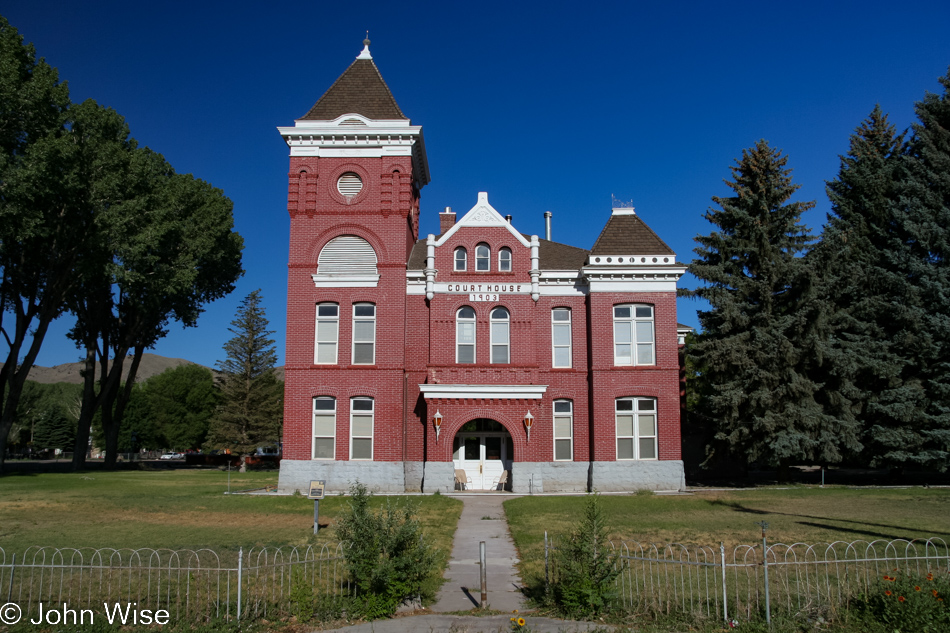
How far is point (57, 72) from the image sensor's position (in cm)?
2936

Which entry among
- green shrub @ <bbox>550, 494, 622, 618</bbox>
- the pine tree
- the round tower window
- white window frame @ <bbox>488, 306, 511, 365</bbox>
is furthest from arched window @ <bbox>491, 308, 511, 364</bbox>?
green shrub @ <bbox>550, 494, 622, 618</bbox>

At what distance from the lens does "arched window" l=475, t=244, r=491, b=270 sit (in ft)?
93.3

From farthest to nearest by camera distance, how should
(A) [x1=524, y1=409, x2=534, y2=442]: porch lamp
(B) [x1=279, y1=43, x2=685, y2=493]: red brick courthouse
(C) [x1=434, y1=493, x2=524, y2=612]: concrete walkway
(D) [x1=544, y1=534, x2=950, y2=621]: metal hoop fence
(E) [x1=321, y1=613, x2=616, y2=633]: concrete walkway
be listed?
(B) [x1=279, y1=43, x2=685, y2=493]: red brick courthouse, (A) [x1=524, y1=409, x2=534, y2=442]: porch lamp, (C) [x1=434, y1=493, x2=524, y2=612]: concrete walkway, (D) [x1=544, y1=534, x2=950, y2=621]: metal hoop fence, (E) [x1=321, y1=613, x2=616, y2=633]: concrete walkway

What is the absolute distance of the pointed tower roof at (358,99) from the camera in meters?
28.6

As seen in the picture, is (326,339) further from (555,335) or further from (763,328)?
(763,328)

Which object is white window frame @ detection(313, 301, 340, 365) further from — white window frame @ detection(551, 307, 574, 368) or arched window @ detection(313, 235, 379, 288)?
white window frame @ detection(551, 307, 574, 368)

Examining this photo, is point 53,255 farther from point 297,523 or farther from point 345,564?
point 345,564

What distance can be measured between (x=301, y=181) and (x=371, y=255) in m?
4.25

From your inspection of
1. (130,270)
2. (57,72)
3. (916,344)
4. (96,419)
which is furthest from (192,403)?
(916,344)

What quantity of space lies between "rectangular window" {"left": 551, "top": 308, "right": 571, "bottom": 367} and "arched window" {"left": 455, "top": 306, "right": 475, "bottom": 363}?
11.0ft

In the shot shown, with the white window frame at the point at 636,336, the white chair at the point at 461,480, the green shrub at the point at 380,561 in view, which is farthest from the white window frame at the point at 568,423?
the green shrub at the point at 380,561

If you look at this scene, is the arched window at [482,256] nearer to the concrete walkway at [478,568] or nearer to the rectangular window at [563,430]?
the rectangular window at [563,430]

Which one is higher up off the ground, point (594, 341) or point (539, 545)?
point (594, 341)

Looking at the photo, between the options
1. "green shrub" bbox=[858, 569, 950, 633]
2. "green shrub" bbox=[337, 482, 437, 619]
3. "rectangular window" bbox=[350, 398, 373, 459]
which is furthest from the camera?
"rectangular window" bbox=[350, 398, 373, 459]
